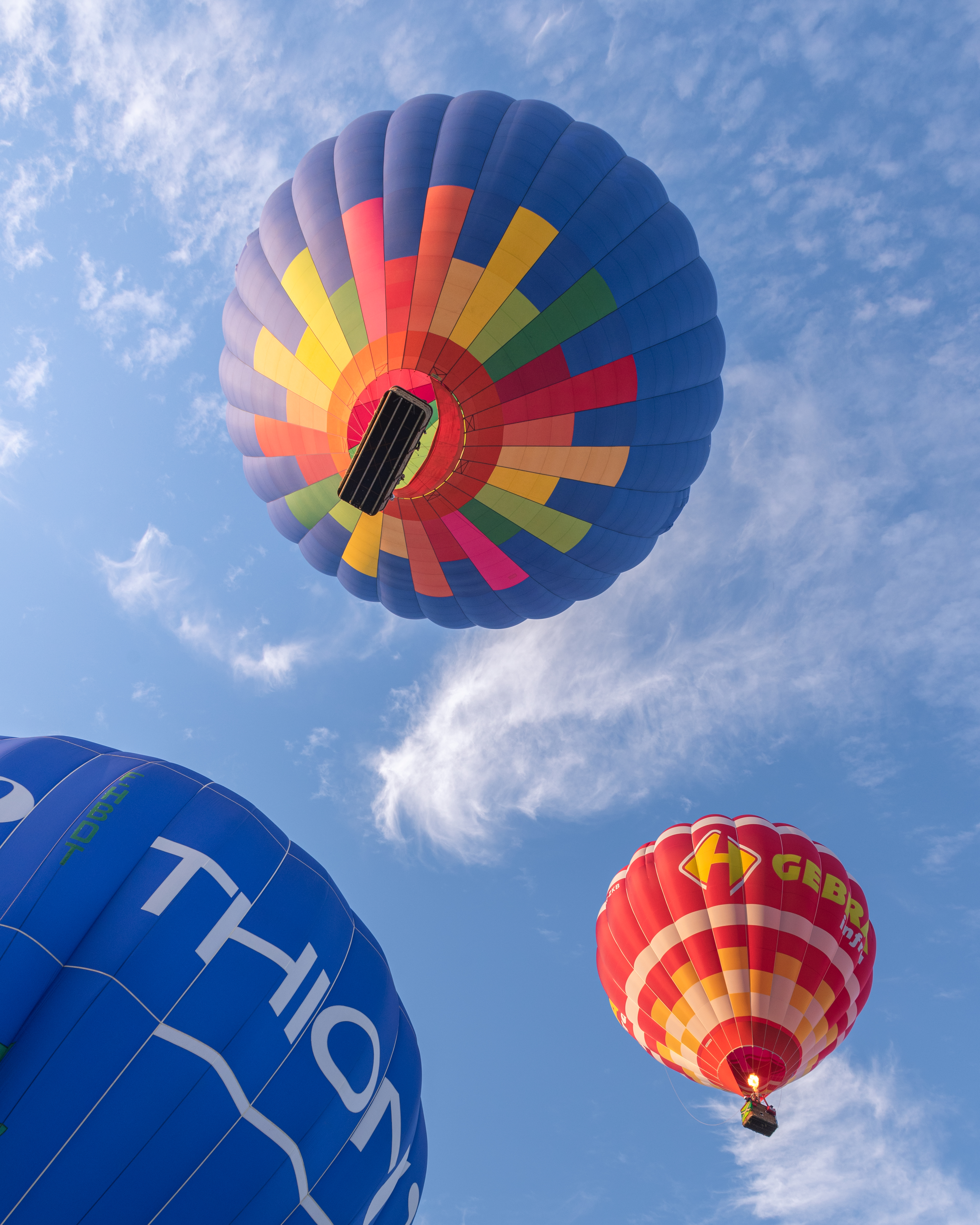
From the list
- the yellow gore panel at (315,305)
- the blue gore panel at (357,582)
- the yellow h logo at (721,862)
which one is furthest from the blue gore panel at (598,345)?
the yellow h logo at (721,862)

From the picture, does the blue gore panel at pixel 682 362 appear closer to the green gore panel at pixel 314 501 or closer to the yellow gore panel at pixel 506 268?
the yellow gore panel at pixel 506 268

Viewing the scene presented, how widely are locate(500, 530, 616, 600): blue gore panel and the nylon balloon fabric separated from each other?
462 centimetres

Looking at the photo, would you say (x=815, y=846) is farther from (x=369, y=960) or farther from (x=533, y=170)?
(x=533, y=170)

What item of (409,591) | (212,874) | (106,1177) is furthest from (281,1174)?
(409,591)

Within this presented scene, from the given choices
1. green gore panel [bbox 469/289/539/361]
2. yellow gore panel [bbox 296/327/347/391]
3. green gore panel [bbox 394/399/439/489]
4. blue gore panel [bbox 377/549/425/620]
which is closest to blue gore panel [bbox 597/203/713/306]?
green gore panel [bbox 469/289/539/361]

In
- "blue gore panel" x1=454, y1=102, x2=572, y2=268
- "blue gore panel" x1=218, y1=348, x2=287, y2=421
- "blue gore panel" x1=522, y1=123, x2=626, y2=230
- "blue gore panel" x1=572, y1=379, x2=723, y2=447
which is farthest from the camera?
"blue gore panel" x1=218, y1=348, x2=287, y2=421

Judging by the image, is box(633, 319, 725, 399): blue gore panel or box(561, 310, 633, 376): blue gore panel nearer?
box(561, 310, 633, 376): blue gore panel

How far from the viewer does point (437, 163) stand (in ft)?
29.0

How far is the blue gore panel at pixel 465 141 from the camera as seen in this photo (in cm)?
873

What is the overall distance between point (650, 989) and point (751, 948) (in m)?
1.79

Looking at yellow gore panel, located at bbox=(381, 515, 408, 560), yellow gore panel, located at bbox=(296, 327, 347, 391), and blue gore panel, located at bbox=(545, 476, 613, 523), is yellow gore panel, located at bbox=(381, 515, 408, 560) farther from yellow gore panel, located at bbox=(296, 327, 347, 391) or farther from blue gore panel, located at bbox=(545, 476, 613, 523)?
blue gore panel, located at bbox=(545, 476, 613, 523)

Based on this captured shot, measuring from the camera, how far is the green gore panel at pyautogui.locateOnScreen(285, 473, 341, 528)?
10375mm

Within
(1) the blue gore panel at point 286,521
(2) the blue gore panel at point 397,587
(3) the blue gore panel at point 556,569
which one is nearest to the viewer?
(3) the blue gore panel at point 556,569

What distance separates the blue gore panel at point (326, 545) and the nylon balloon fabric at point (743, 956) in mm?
7388
